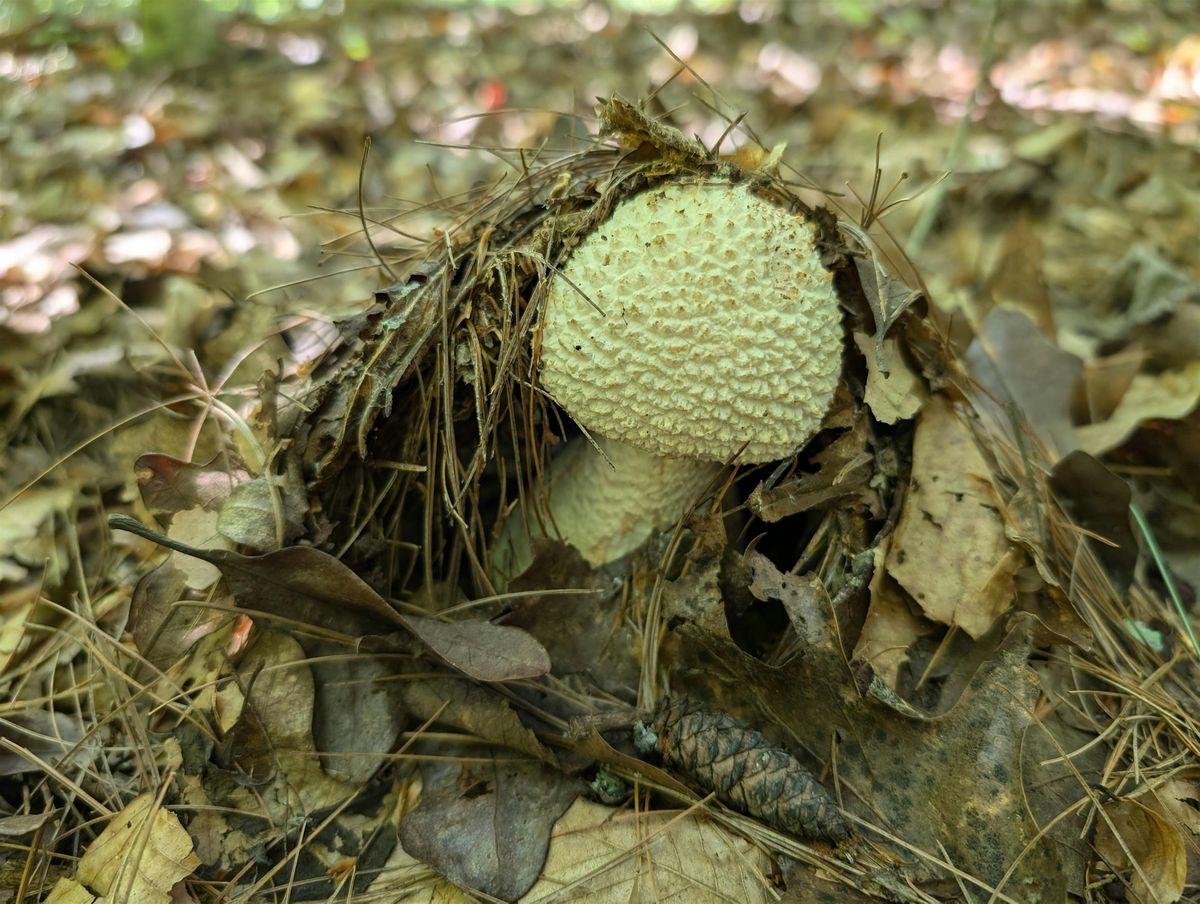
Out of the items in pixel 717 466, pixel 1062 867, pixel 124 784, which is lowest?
pixel 124 784

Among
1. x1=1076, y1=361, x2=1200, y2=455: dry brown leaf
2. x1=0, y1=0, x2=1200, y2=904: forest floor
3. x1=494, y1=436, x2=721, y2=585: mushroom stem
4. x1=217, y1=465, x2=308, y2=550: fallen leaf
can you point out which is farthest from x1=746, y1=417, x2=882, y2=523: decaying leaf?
x1=217, y1=465, x2=308, y2=550: fallen leaf

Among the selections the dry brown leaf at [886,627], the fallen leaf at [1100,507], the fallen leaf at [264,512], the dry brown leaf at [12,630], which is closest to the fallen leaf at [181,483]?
the fallen leaf at [264,512]

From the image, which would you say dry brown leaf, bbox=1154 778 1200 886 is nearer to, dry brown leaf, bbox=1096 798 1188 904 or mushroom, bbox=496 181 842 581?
dry brown leaf, bbox=1096 798 1188 904

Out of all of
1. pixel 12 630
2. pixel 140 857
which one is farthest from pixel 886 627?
pixel 12 630

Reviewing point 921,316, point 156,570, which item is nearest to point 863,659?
point 921,316

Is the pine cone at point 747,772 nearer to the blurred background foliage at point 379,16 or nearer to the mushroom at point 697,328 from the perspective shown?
the mushroom at point 697,328

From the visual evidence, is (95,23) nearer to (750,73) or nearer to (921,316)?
(750,73)
